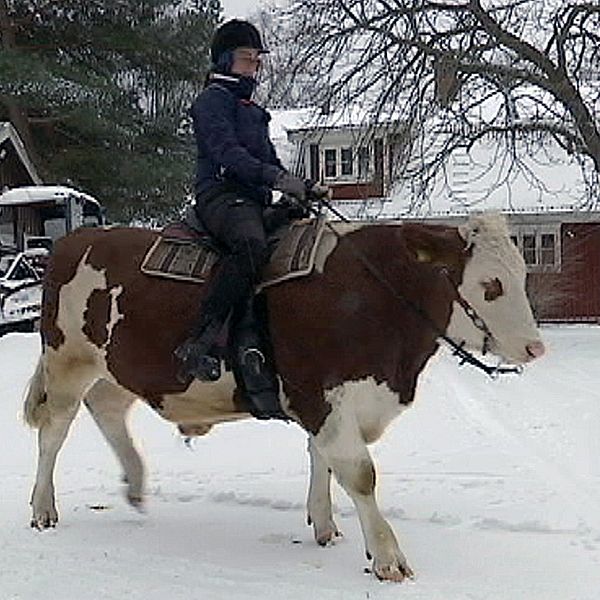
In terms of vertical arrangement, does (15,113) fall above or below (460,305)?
above

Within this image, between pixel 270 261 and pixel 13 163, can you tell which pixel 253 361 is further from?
pixel 13 163

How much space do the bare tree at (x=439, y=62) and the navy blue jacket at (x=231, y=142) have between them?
54.9ft

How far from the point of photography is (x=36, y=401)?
6.89m

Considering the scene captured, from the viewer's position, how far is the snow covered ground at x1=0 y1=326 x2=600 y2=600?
527 centimetres

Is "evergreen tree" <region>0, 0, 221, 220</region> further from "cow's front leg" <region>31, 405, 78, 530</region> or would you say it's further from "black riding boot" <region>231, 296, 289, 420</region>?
"black riding boot" <region>231, 296, 289, 420</region>

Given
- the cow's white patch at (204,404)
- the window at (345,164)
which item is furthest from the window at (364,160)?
the cow's white patch at (204,404)

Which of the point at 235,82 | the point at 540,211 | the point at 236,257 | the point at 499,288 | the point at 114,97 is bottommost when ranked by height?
the point at 540,211

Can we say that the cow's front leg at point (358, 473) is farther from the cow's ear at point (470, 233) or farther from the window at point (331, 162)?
the window at point (331, 162)

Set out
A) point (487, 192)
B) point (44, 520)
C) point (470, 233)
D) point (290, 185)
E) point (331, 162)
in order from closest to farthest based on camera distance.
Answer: point (470, 233), point (290, 185), point (44, 520), point (487, 192), point (331, 162)

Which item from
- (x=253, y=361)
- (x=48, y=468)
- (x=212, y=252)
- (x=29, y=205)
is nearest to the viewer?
(x=253, y=361)

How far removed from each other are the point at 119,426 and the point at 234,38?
97.0 inches

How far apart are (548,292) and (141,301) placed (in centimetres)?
2750

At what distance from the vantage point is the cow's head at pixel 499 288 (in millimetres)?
5461

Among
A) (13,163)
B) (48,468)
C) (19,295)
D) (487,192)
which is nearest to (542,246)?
(487,192)
